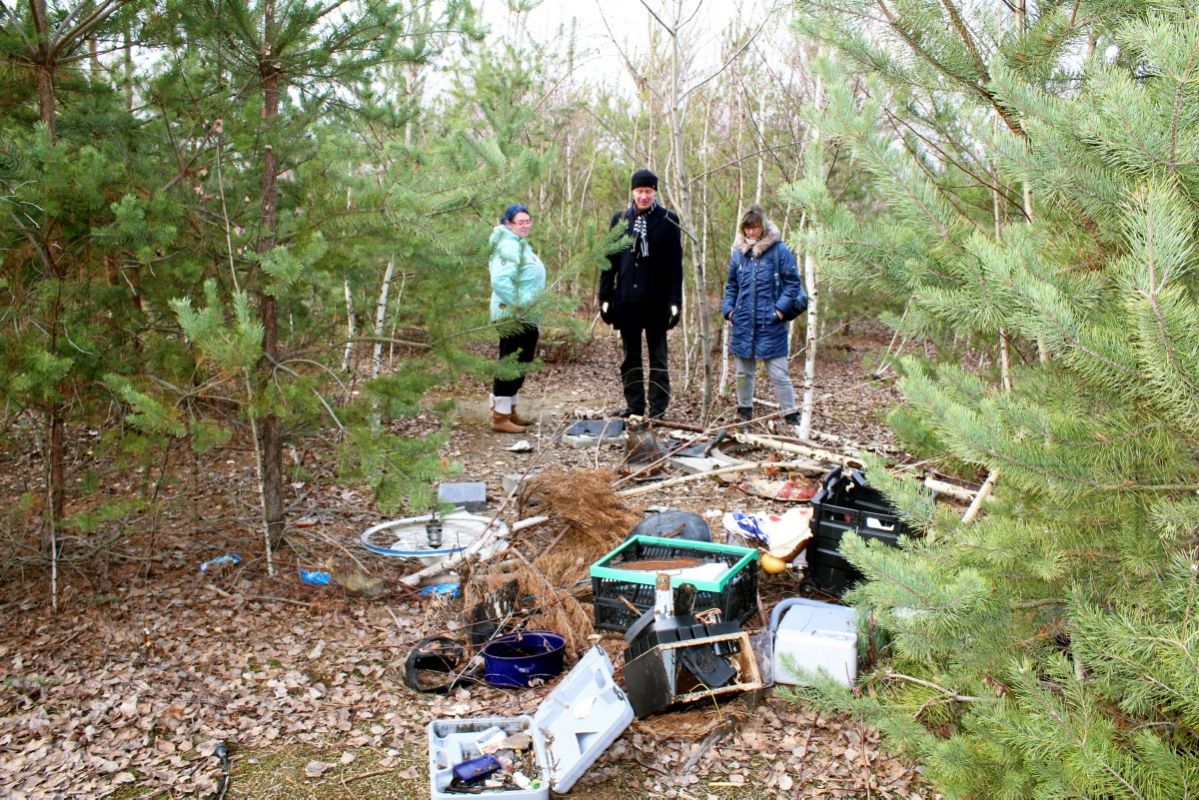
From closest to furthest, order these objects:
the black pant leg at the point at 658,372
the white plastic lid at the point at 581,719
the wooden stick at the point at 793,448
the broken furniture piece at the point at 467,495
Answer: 1. the white plastic lid at the point at 581,719
2. the broken furniture piece at the point at 467,495
3. the wooden stick at the point at 793,448
4. the black pant leg at the point at 658,372

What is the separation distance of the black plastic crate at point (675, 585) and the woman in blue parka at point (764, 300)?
3184 mm

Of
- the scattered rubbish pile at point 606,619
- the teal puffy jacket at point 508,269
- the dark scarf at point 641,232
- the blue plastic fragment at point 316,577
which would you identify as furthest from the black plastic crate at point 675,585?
the dark scarf at point 641,232

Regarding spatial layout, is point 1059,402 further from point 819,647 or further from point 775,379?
point 775,379

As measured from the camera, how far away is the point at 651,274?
7.46 metres

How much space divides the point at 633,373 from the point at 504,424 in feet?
4.04

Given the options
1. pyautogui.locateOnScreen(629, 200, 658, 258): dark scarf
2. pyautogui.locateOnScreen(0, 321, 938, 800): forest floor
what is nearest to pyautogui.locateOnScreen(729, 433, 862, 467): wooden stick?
pyautogui.locateOnScreen(0, 321, 938, 800): forest floor

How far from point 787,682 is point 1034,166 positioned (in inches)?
86.5

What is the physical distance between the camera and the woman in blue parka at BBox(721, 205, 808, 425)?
712cm

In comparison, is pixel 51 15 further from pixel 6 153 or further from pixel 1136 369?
pixel 1136 369

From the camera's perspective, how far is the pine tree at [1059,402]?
1719 mm

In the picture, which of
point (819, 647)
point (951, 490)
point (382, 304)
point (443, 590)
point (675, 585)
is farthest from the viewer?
point (382, 304)

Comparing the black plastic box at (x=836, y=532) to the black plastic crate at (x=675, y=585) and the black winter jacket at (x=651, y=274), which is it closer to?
the black plastic crate at (x=675, y=585)

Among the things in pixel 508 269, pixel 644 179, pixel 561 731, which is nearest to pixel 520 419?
pixel 508 269

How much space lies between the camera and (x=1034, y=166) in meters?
2.04
